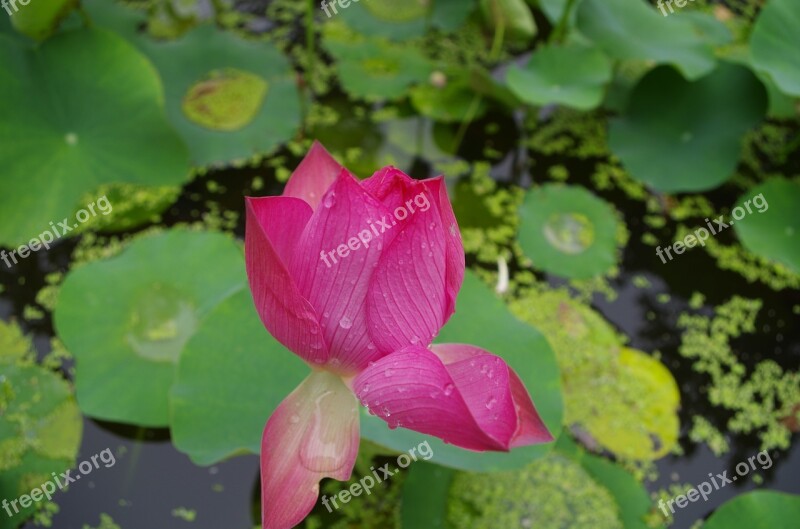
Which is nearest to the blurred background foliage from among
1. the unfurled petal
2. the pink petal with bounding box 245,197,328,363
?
the unfurled petal

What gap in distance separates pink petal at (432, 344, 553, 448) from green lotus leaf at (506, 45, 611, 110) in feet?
4.08

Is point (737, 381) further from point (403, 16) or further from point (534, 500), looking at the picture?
point (403, 16)

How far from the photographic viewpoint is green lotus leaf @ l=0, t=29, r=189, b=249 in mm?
1725

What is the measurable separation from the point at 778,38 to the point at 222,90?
1.69 metres

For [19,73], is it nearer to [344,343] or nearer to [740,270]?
[344,343]

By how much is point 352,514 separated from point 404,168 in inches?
43.7

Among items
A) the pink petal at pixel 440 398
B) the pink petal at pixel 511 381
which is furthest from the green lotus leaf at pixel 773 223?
the pink petal at pixel 440 398

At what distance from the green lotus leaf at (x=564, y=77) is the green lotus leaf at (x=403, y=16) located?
15.3 inches

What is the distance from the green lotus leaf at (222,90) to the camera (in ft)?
6.80

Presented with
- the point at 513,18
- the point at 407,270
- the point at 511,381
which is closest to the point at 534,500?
the point at 511,381

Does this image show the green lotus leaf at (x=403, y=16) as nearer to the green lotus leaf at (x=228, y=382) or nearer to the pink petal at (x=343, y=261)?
the green lotus leaf at (x=228, y=382)

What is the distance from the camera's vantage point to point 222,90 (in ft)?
7.10

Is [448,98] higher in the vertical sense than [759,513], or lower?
higher

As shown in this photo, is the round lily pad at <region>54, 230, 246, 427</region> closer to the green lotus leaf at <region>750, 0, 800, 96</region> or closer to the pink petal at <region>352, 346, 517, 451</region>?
the pink petal at <region>352, 346, 517, 451</region>
